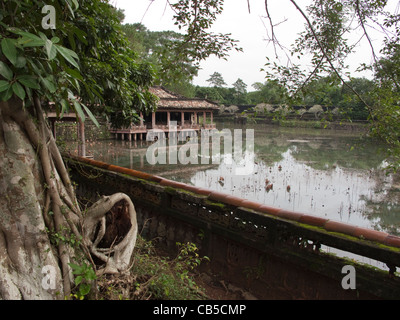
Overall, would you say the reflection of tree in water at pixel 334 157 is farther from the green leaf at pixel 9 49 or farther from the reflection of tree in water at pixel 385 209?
the green leaf at pixel 9 49

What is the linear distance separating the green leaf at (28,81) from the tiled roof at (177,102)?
22.3 m

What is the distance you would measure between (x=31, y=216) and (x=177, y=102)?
24.1m

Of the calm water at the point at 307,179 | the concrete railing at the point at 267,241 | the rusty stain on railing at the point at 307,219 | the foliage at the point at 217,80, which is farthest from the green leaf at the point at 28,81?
the foliage at the point at 217,80

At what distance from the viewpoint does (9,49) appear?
4.89ft

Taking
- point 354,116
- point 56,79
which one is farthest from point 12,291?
point 354,116

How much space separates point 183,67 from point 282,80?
1.37 meters

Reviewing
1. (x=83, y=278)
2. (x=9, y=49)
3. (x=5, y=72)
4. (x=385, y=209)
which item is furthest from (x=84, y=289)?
(x=385, y=209)

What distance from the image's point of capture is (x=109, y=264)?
266 centimetres

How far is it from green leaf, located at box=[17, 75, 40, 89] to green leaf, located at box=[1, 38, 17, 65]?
0.55 ft

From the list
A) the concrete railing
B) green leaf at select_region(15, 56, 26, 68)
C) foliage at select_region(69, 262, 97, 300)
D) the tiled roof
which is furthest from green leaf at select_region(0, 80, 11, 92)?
the tiled roof

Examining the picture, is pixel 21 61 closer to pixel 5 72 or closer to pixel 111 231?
pixel 5 72

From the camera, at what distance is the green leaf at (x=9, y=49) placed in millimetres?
1478

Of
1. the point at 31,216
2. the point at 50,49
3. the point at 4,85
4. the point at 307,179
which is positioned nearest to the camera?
the point at 50,49

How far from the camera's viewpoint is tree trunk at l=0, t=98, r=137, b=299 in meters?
2.07
